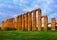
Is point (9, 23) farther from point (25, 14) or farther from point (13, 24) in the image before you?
point (25, 14)

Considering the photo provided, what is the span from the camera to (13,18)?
53.2 feet

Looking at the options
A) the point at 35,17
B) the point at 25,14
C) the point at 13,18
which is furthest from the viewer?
the point at 13,18

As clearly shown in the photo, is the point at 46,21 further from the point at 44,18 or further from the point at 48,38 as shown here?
the point at 48,38

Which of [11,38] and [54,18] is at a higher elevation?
[54,18]

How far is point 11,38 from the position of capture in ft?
26.1

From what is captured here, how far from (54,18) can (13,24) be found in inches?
232

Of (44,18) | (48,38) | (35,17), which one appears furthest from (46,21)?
(48,38)

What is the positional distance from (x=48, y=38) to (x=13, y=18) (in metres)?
8.60

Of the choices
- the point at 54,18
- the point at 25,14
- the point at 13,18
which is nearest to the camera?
the point at 54,18

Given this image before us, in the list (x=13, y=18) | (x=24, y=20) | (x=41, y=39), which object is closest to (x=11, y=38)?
(x=41, y=39)

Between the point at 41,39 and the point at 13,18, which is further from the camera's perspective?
the point at 13,18

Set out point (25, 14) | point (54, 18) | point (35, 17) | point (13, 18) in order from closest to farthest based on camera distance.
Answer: point (54, 18)
point (35, 17)
point (25, 14)
point (13, 18)

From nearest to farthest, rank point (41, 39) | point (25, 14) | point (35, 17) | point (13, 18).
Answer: point (41, 39) < point (35, 17) < point (25, 14) < point (13, 18)

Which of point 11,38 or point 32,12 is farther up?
point 32,12
